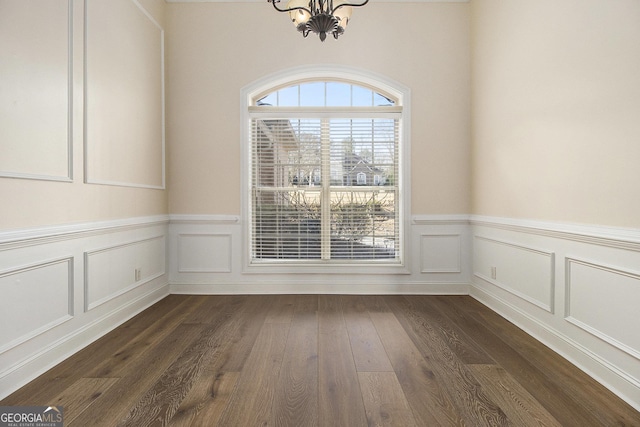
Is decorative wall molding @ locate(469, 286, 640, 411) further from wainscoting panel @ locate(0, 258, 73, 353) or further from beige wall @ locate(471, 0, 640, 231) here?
wainscoting panel @ locate(0, 258, 73, 353)

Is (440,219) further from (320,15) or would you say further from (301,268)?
(320,15)

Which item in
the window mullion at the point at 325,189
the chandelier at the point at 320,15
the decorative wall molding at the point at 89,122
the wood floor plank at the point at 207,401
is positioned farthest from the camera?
the window mullion at the point at 325,189

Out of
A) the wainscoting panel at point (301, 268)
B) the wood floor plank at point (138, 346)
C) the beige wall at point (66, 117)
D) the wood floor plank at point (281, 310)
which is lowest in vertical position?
the wood floor plank at point (138, 346)

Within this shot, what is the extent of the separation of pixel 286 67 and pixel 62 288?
2.87 m

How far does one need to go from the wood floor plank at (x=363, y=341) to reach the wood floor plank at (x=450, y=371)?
0.28 m

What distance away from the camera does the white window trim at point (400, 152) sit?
12.5 ft

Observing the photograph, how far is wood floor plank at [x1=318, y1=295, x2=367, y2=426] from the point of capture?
167cm

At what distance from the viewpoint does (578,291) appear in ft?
7.42

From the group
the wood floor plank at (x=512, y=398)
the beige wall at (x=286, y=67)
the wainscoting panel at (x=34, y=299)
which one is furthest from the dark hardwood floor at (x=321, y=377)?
the beige wall at (x=286, y=67)

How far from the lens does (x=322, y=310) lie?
3293 mm

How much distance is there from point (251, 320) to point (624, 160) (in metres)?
2.76

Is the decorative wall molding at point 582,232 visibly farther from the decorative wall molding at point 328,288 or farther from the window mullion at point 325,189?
the window mullion at point 325,189

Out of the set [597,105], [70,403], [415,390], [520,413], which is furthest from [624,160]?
[70,403]

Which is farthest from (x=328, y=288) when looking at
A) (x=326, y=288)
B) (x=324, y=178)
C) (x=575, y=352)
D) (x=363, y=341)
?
(x=575, y=352)
